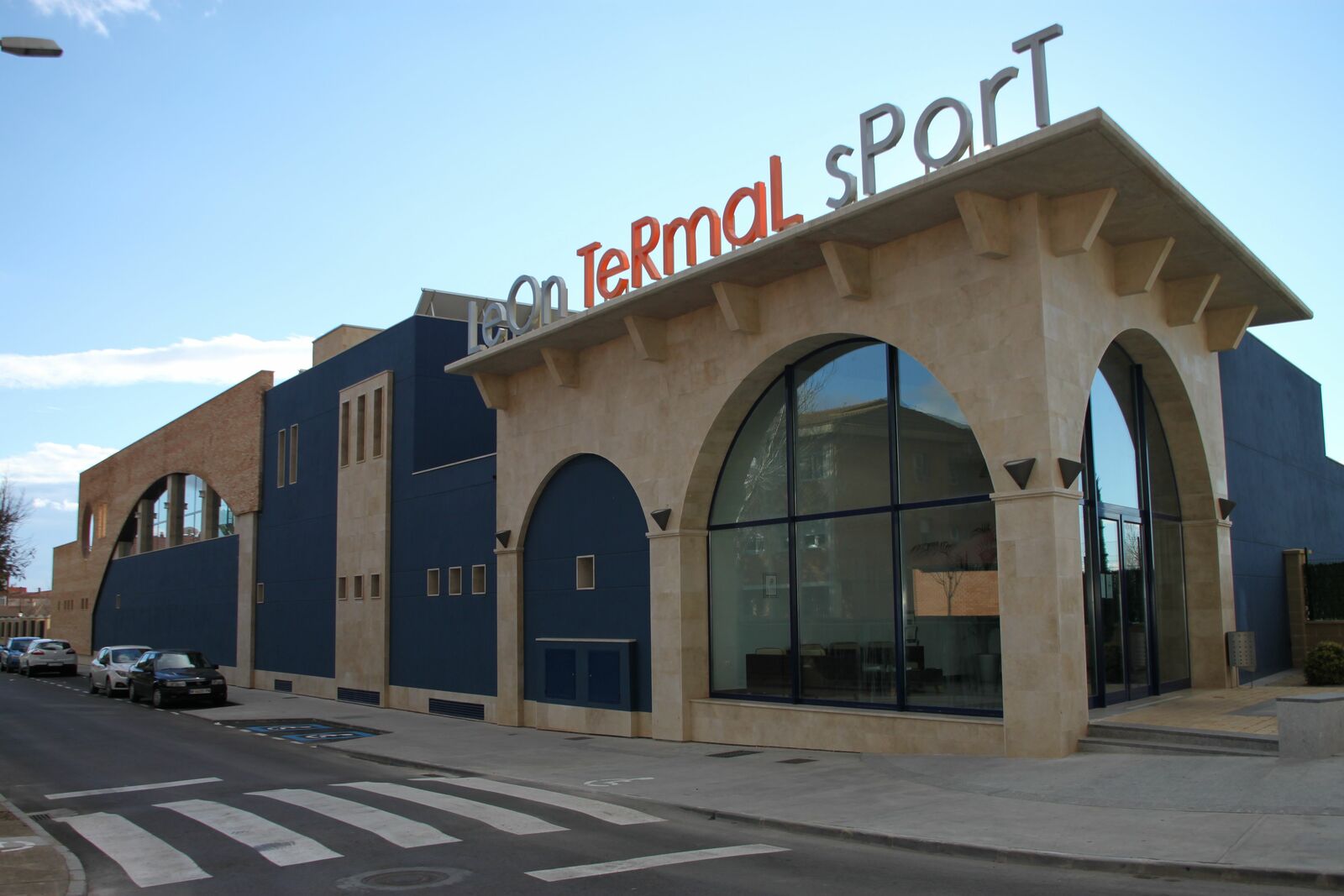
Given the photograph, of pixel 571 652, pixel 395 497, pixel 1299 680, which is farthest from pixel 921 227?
pixel 395 497

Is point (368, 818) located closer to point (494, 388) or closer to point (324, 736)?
point (324, 736)

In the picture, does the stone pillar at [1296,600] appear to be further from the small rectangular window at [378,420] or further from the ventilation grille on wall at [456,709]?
the small rectangular window at [378,420]

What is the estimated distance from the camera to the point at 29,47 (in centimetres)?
941

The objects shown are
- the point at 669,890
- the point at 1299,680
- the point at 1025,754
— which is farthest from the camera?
the point at 1299,680

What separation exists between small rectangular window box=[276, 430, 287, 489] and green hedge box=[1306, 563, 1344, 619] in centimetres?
2956

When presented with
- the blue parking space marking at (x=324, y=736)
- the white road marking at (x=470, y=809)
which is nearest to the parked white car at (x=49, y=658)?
the blue parking space marking at (x=324, y=736)

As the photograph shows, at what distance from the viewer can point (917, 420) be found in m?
15.9

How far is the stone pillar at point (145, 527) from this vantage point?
170ft

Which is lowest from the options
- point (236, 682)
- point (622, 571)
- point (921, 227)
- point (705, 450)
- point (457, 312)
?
point (236, 682)

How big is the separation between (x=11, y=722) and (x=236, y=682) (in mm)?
12645

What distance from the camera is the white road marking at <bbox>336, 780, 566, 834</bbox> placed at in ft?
36.9

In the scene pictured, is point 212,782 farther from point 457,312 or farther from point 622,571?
point 457,312

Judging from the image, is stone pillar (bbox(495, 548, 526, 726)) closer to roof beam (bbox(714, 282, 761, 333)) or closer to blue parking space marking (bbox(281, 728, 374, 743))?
blue parking space marking (bbox(281, 728, 374, 743))

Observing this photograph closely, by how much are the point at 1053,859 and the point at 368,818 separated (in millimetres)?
7162
